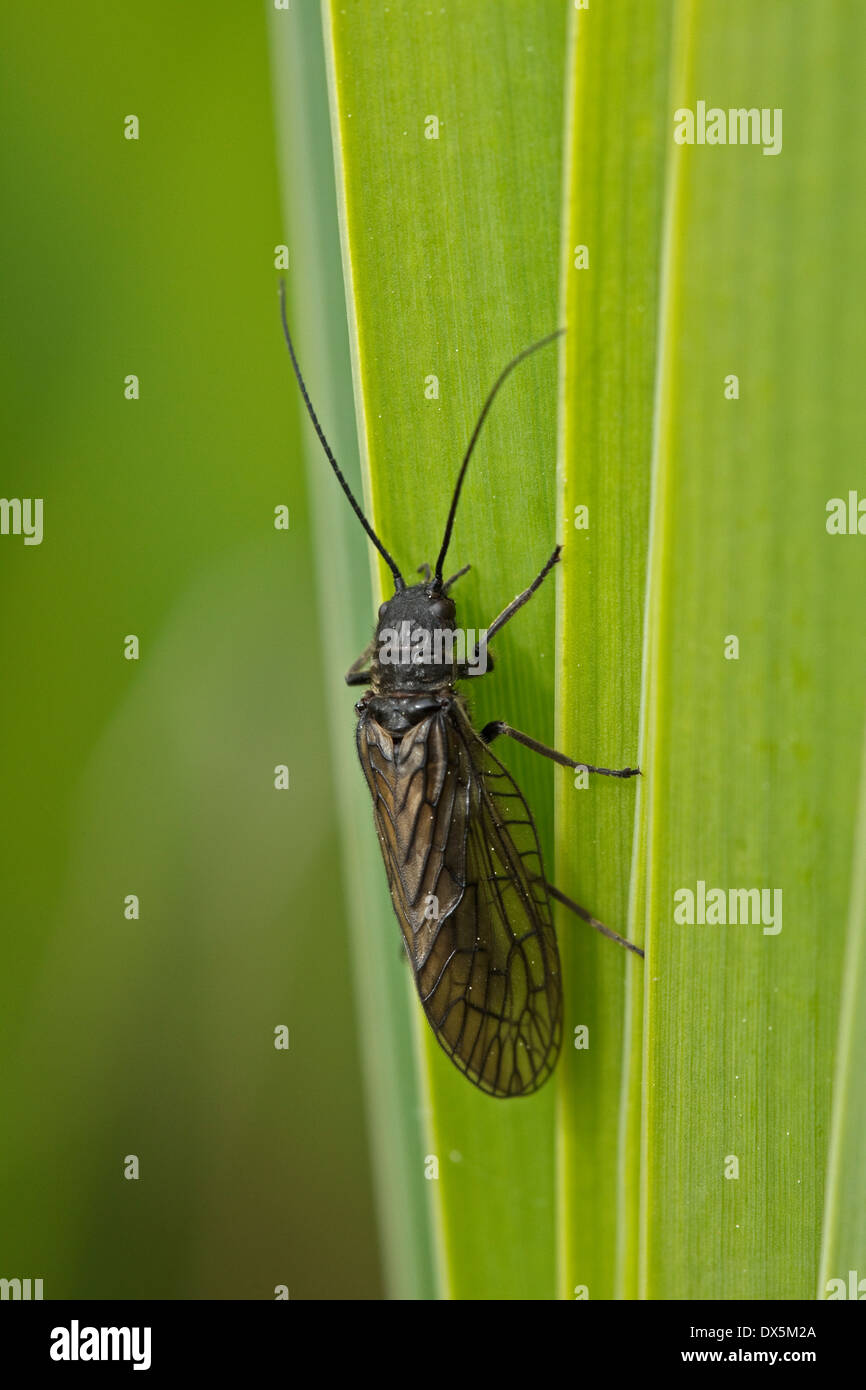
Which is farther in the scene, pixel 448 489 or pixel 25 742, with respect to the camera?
pixel 25 742

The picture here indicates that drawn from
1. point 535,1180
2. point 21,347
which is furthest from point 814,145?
point 21,347

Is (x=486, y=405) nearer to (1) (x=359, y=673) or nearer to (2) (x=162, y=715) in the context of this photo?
(1) (x=359, y=673)

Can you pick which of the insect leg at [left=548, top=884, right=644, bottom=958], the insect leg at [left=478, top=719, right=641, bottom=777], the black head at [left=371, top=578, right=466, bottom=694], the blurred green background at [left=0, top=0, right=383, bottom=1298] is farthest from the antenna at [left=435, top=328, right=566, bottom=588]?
the blurred green background at [left=0, top=0, right=383, bottom=1298]

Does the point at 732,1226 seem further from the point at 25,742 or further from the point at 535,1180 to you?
the point at 25,742

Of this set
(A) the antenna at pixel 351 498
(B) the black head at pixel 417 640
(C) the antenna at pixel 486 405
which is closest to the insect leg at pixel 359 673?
(B) the black head at pixel 417 640

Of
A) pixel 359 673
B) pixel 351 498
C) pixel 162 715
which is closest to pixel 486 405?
pixel 351 498

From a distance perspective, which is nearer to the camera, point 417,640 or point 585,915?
point 585,915

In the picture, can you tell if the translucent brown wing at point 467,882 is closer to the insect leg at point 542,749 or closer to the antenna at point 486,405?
the insect leg at point 542,749
